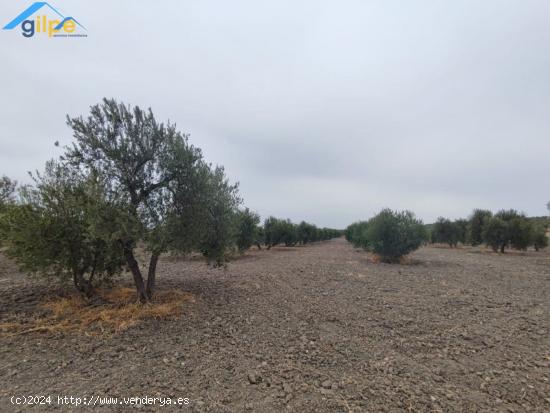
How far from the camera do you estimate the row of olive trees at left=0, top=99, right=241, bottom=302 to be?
6.80 metres

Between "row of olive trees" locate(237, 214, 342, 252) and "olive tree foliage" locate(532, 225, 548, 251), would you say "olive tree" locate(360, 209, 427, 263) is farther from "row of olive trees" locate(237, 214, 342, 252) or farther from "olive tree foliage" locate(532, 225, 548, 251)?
"olive tree foliage" locate(532, 225, 548, 251)

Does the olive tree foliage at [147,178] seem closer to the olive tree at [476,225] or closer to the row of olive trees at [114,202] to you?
the row of olive trees at [114,202]

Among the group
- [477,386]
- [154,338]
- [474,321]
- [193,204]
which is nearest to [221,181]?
[193,204]

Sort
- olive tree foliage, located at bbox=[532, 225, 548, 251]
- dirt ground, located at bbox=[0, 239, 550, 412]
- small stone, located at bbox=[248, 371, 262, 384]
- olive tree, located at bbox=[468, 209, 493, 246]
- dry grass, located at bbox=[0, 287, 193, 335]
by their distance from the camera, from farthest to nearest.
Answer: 1. olive tree, located at bbox=[468, 209, 493, 246]
2. olive tree foliage, located at bbox=[532, 225, 548, 251]
3. dry grass, located at bbox=[0, 287, 193, 335]
4. small stone, located at bbox=[248, 371, 262, 384]
5. dirt ground, located at bbox=[0, 239, 550, 412]

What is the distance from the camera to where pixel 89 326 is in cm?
624

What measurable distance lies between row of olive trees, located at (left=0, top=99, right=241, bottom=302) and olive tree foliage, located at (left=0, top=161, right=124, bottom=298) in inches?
0.8

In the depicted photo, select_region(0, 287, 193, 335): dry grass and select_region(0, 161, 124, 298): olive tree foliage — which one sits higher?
select_region(0, 161, 124, 298): olive tree foliage

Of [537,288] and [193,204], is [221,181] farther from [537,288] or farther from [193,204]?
[537,288]

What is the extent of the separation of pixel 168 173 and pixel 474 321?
9.97 metres

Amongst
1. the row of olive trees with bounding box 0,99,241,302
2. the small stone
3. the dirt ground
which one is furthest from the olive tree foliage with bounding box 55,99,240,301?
the small stone

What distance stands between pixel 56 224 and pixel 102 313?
306 cm

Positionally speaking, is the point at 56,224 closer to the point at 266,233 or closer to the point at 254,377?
the point at 254,377

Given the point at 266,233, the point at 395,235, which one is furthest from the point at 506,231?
the point at 266,233

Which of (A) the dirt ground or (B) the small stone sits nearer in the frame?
(A) the dirt ground
